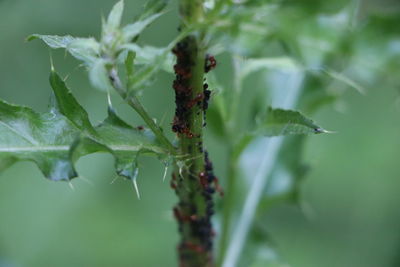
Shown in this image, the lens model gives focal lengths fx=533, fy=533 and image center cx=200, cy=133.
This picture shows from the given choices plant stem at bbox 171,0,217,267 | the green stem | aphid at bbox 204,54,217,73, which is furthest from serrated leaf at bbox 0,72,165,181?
the green stem

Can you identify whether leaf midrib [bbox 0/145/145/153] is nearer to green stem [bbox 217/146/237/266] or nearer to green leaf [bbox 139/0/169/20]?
green leaf [bbox 139/0/169/20]

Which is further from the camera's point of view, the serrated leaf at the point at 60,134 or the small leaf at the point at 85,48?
the serrated leaf at the point at 60,134

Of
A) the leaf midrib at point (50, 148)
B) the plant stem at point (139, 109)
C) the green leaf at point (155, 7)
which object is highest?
the green leaf at point (155, 7)

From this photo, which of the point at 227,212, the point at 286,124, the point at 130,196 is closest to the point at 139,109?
the point at 286,124

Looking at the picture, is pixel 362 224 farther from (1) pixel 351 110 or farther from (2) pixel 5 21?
(2) pixel 5 21

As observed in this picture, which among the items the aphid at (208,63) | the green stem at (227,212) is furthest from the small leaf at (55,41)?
the green stem at (227,212)

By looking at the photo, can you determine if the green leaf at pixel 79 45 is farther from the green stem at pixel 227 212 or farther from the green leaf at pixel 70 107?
the green stem at pixel 227 212

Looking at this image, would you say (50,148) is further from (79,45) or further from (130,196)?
(130,196)
